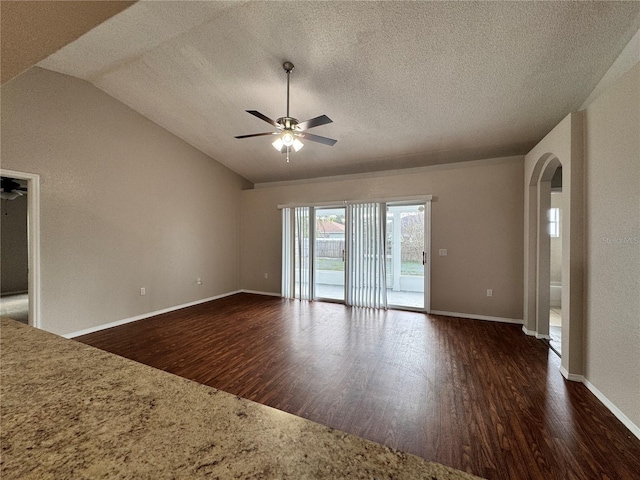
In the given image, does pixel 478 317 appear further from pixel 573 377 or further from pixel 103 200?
pixel 103 200

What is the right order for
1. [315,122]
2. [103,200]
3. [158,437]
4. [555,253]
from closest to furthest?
[158,437], [315,122], [103,200], [555,253]

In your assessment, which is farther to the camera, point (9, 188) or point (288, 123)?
point (9, 188)

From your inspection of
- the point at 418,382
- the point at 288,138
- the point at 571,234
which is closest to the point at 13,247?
the point at 288,138

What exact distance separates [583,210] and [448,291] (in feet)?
7.75

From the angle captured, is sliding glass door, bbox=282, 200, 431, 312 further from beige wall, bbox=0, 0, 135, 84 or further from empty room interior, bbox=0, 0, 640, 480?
beige wall, bbox=0, 0, 135, 84

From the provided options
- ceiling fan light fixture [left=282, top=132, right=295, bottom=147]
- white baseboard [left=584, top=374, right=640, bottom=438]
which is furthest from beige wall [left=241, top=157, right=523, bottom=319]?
ceiling fan light fixture [left=282, top=132, right=295, bottom=147]

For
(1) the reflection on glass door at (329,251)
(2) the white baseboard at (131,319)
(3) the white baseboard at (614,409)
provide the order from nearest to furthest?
(3) the white baseboard at (614,409) < (2) the white baseboard at (131,319) < (1) the reflection on glass door at (329,251)

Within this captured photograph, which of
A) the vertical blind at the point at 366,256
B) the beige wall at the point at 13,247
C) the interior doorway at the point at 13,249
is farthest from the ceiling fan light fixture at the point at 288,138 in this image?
the beige wall at the point at 13,247

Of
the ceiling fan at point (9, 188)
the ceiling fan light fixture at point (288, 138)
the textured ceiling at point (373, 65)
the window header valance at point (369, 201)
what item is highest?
the textured ceiling at point (373, 65)

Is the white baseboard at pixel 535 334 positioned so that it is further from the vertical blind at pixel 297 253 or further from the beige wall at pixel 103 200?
the beige wall at pixel 103 200

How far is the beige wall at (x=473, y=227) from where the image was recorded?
4.15m

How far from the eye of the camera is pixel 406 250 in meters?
5.19

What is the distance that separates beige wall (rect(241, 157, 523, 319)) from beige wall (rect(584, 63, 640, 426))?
178 cm

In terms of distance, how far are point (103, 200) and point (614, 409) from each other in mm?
5985
